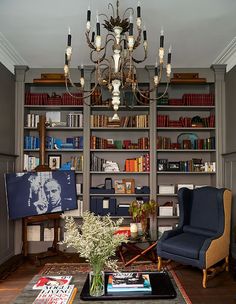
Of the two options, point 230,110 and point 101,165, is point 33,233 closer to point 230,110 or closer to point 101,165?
point 101,165

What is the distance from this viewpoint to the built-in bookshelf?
4695 mm

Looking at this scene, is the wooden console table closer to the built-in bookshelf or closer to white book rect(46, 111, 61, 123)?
the built-in bookshelf

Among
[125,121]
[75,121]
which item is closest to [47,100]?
[75,121]

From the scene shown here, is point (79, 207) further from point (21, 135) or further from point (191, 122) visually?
point (191, 122)

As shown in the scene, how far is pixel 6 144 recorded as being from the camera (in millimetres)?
4309

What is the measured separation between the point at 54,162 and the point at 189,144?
2.37 metres

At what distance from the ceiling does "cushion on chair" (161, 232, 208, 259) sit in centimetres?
268

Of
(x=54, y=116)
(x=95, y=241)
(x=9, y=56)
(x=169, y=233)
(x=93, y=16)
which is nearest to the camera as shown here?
(x=95, y=241)

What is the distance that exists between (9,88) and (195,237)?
3.61 metres

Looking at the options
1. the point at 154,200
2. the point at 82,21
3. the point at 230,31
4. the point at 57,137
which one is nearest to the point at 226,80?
the point at 230,31

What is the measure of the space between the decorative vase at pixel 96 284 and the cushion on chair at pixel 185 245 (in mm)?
1605

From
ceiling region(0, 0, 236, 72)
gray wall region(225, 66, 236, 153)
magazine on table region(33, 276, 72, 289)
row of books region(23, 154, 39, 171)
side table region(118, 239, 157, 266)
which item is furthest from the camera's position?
row of books region(23, 154, 39, 171)

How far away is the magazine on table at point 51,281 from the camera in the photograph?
2.28 metres

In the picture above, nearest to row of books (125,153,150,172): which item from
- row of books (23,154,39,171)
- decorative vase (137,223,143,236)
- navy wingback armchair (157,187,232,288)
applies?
navy wingback armchair (157,187,232,288)
